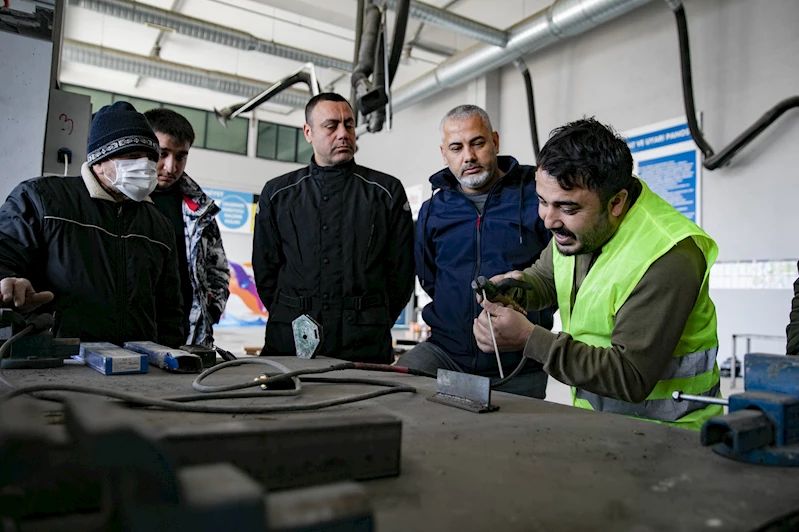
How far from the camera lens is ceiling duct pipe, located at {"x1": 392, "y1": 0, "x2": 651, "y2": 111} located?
3.66 metres

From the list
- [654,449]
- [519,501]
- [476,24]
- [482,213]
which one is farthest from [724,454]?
[476,24]

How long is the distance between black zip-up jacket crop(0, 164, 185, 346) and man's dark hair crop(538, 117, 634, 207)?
3.86ft

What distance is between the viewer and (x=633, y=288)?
108 cm

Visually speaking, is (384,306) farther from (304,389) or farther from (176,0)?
(176,0)

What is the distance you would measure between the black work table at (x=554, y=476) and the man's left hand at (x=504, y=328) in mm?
246

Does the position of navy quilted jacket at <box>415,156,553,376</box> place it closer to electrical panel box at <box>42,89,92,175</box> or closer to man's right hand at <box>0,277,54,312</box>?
man's right hand at <box>0,277,54,312</box>

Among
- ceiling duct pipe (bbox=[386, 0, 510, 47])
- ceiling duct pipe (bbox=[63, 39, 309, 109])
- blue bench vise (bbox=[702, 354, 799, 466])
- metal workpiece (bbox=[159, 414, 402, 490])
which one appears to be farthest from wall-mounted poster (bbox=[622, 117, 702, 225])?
ceiling duct pipe (bbox=[63, 39, 309, 109])

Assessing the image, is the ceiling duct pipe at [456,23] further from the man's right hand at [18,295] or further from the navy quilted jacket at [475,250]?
the man's right hand at [18,295]

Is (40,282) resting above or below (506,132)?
below

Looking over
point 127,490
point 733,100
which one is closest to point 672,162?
point 733,100

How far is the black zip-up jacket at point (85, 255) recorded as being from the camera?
150 cm

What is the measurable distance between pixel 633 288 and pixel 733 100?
3.06 meters

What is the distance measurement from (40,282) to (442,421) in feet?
4.05

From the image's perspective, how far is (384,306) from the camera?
205 cm
